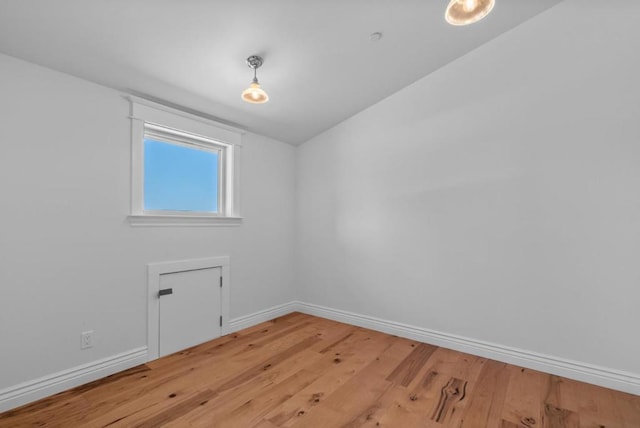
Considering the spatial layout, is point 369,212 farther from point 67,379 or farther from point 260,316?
point 67,379

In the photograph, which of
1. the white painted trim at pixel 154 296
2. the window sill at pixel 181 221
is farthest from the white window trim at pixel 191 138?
the white painted trim at pixel 154 296

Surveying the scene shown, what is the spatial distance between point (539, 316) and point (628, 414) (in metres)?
0.67

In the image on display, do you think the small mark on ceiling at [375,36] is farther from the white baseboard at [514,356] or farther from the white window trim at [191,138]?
the white baseboard at [514,356]

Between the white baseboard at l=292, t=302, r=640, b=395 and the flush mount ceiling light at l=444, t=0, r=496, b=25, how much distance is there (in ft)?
7.86

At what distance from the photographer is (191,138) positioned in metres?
2.76

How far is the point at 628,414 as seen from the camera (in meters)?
Result: 1.72

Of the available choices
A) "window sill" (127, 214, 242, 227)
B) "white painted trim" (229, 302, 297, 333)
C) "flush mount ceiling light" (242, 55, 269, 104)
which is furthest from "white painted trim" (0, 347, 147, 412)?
"flush mount ceiling light" (242, 55, 269, 104)

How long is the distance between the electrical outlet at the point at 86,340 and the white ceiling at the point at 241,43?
1.82 m

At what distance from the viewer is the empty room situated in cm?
175

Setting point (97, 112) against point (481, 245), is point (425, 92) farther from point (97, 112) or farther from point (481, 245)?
point (97, 112)

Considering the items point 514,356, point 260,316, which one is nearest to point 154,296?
point 260,316

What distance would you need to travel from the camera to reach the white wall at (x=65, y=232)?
1.75 metres

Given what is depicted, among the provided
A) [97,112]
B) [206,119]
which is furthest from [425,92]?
[97,112]

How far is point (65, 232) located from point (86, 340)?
2.55 feet
